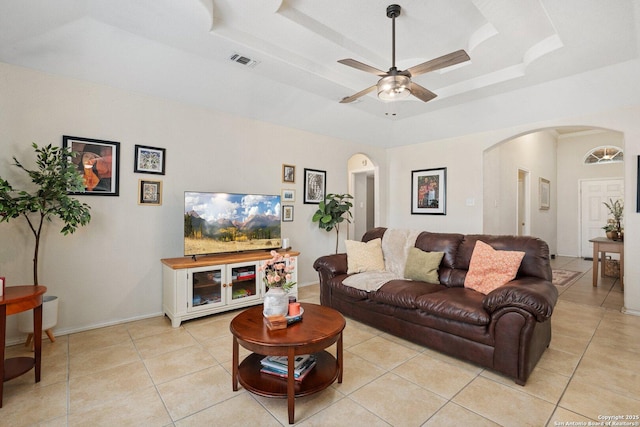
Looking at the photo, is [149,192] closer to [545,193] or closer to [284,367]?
[284,367]

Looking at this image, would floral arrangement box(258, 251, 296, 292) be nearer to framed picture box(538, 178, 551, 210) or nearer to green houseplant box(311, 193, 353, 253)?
green houseplant box(311, 193, 353, 253)

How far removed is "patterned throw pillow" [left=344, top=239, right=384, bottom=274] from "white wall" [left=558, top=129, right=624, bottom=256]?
694 centimetres

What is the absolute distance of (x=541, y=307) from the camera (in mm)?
1979

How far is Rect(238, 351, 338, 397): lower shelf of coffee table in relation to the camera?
1816mm

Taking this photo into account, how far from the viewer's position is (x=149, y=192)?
11.0ft

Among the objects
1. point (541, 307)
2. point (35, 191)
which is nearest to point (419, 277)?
point (541, 307)

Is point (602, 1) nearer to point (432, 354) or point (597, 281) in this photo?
point (432, 354)

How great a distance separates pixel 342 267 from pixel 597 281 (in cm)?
463

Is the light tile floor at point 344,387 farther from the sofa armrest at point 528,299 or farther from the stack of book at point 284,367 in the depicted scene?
the sofa armrest at point 528,299

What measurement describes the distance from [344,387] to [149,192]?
9.36 feet

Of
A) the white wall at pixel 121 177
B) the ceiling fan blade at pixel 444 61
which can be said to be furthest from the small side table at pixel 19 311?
the ceiling fan blade at pixel 444 61

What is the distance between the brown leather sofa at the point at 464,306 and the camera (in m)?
2.06

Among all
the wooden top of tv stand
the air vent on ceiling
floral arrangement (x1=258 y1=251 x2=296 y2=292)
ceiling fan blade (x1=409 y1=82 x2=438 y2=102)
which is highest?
the air vent on ceiling

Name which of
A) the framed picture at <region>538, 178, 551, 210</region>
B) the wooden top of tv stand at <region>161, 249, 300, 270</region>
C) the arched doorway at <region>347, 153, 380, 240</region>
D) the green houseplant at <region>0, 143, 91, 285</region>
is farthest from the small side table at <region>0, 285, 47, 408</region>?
the framed picture at <region>538, 178, 551, 210</region>
